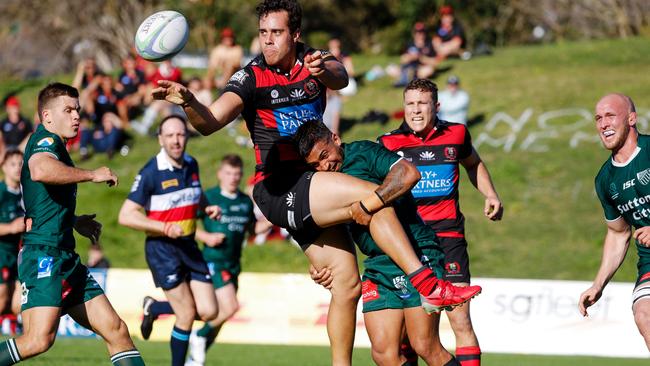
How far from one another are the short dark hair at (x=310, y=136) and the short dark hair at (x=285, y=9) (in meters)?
0.73

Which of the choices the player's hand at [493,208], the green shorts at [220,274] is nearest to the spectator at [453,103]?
the green shorts at [220,274]

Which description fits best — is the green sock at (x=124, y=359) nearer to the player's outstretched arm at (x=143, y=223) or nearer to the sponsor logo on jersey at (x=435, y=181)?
the player's outstretched arm at (x=143, y=223)

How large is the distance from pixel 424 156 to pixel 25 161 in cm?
343

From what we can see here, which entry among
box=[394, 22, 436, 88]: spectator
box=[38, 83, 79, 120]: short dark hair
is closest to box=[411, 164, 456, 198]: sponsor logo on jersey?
box=[38, 83, 79, 120]: short dark hair

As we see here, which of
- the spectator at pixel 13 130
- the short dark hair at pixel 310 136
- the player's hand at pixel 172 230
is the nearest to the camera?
the short dark hair at pixel 310 136

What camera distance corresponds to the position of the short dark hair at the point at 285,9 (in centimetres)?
670

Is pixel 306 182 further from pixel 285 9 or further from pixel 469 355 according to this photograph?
pixel 469 355

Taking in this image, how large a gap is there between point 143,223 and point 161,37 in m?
3.64

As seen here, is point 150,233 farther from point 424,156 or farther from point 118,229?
point 118,229

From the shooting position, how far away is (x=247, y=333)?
14.1 metres

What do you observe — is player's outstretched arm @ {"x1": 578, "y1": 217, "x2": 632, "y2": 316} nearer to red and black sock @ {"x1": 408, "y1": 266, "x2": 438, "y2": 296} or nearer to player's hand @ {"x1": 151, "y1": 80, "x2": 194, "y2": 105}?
red and black sock @ {"x1": 408, "y1": 266, "x2": 438, "y2": 296}

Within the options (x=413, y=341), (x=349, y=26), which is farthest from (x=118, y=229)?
(x=349, y=26)

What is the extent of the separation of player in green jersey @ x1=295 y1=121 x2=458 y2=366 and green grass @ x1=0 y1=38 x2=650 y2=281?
10166 millimetres

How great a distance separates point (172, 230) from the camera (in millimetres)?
9273
